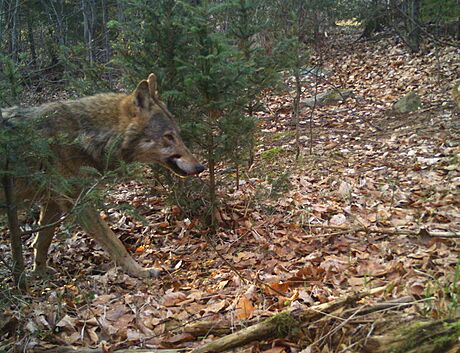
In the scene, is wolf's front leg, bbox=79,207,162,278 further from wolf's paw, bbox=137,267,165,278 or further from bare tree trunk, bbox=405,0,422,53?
bare tree trunk, bbox=405,0,422,53

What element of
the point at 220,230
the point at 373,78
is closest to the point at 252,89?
the point at 220,230

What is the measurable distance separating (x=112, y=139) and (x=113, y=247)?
1291 millimetres

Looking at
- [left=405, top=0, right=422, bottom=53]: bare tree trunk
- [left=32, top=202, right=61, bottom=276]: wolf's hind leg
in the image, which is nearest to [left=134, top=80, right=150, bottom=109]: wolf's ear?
[left=32, top=202, right=61, bottom=276]: wolf's hind leg

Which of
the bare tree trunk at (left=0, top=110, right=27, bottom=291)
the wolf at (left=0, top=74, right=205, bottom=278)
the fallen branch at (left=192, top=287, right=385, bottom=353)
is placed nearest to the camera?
the fallen branch at (left=192, top=287, right=385, bottom=353)

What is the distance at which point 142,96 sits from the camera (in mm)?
5492

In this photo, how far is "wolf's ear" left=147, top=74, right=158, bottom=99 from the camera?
5.37 m

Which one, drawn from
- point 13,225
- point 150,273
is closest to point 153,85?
point 150,273

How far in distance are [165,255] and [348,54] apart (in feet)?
49.7

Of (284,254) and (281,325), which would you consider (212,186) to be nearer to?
(284,254)

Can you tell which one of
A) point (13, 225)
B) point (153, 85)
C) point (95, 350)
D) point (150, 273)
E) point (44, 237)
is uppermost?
point (153, 85)

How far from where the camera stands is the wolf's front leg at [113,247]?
205 inches

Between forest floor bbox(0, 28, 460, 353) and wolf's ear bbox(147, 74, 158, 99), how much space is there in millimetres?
1578

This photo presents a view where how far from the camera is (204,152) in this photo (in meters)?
5.90

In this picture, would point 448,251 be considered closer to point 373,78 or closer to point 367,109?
point 367,109
